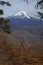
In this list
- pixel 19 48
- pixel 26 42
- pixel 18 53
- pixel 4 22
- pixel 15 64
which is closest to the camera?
pixel 15 64

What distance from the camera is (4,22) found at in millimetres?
15273

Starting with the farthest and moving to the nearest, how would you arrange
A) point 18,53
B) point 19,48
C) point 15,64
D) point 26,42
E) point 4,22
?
point 4,22 < point 26,42 < point 19,48 < point 18,53 < point 15,64

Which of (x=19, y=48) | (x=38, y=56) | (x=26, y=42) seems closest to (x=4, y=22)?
(x=26, y=42)

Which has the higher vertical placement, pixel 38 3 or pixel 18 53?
pixel 38 3

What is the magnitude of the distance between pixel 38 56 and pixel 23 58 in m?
0.65

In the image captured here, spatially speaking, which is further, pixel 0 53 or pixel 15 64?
pixel 0 53

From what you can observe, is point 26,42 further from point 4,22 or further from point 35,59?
point 4,22

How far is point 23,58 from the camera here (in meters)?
9.02

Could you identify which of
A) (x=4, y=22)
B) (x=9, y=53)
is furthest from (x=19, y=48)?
(x=4, y=22)

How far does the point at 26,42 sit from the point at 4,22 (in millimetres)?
4250

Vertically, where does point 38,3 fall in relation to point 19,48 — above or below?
above

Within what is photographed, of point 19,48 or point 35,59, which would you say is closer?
point 35,59

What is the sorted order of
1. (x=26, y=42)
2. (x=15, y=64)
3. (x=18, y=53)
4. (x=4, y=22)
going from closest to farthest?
1. (x=15, y=64)
2. (x=18, y=53)
3. (x=26, y=42)
4. (x=4, y=22)

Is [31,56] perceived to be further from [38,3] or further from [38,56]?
[38,3]
